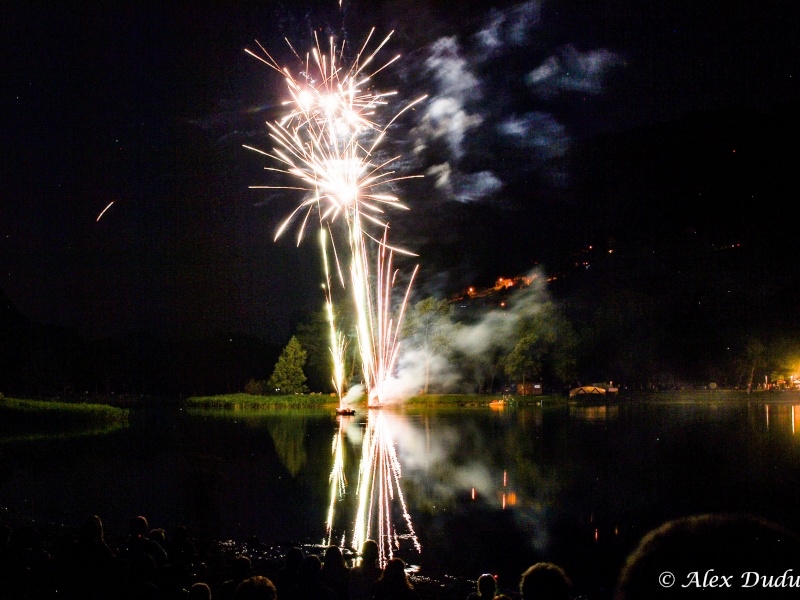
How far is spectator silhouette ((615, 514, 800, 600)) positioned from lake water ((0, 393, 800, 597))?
532 cm

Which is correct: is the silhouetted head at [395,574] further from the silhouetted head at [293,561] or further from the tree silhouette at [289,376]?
the tree silhouette at [289,376]

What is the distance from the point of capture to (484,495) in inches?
528

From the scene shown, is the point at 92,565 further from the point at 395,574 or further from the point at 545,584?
the point at 545,584

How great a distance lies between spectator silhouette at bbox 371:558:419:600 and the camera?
508cm

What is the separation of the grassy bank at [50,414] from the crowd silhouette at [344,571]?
2408 cm

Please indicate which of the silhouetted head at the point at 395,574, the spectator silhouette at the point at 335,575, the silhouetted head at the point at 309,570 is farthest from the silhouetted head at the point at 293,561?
the silhouetted head at the point at 395,574

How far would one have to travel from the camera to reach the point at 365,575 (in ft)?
20.2

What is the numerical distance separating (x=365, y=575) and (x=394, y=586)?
3.83ft

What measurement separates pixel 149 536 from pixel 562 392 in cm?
6732

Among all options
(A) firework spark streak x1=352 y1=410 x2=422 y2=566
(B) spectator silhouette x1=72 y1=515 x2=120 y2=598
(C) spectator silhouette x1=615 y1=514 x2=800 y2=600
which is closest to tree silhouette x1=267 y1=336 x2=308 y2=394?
(A) firework spark streak x1=352 y1=410 x2=422 y2=566

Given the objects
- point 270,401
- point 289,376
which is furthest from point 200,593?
point 289,376

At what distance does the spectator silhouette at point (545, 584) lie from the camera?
336cm

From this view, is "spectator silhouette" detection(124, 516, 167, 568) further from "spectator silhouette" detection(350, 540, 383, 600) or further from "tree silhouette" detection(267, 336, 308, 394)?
"tree silhouette" detection(267, 336, 308, 394)

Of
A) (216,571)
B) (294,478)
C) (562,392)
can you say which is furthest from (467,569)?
(562,392)
